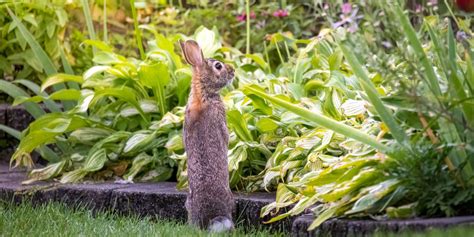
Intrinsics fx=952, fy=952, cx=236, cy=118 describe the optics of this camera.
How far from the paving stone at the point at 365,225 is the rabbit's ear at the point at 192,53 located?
1098mm

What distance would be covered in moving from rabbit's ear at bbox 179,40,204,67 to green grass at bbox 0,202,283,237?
0.81 metres

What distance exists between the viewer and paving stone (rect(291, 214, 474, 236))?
3.42m

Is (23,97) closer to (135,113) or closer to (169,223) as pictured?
(135,113)

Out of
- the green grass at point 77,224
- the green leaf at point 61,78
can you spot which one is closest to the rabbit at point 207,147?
the green grass at point 77,224

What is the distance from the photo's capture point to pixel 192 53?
4.67 m

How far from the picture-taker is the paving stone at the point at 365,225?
11.2 ft

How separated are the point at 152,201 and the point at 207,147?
0.71m

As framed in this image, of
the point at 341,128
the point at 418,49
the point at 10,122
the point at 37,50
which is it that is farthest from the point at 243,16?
the point at 418,49

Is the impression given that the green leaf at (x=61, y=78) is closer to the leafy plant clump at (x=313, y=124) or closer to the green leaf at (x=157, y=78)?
the leafy plant clump at (x=313, y=124)

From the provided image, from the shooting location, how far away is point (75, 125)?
19.9 feet

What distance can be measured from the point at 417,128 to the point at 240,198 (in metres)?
1.34

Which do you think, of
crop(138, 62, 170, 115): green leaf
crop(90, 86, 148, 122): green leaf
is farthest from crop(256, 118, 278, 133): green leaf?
crop(90, 86, 148, 122): green leaf

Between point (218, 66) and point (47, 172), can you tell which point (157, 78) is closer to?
point (47, 172)

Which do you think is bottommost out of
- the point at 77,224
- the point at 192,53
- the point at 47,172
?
the point at 47,172
